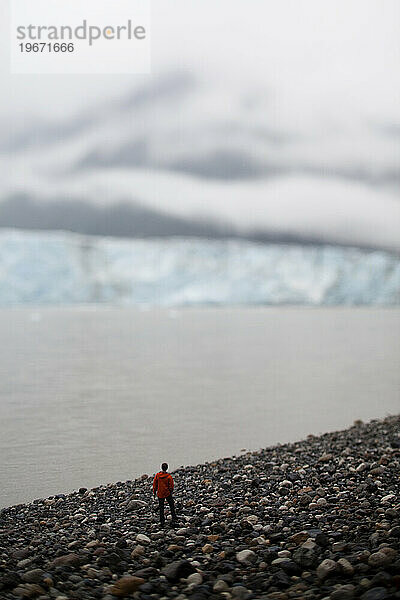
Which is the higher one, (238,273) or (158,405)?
(238,273)

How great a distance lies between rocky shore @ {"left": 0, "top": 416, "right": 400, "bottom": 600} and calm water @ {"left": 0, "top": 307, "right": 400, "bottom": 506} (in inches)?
78.9

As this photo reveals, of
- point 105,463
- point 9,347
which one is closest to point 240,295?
point 9,347

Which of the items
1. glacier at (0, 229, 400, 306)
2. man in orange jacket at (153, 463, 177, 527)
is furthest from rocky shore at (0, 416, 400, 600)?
glacier at (0, 229, 400, 306)

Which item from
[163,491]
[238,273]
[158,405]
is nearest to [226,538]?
[163,491]

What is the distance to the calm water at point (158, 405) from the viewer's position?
11.2 m

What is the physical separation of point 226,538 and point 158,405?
12116 millimetres

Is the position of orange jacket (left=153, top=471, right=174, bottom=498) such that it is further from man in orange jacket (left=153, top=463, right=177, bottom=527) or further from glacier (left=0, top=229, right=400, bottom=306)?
glacier (left=0, top=229, right=400, bottom=306)

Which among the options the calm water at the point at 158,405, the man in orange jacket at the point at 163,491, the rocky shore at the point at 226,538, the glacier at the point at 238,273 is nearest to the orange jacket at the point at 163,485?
the man in orange jacket at the point at 163,491

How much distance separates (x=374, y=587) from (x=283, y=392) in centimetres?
1647

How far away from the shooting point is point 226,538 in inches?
228

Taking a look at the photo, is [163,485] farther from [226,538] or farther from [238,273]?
[238,273]

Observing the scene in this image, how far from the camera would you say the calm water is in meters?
11.2

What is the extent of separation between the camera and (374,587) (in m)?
4.35

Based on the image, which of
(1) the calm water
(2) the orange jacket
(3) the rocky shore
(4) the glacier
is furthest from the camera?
(4) the glacier
